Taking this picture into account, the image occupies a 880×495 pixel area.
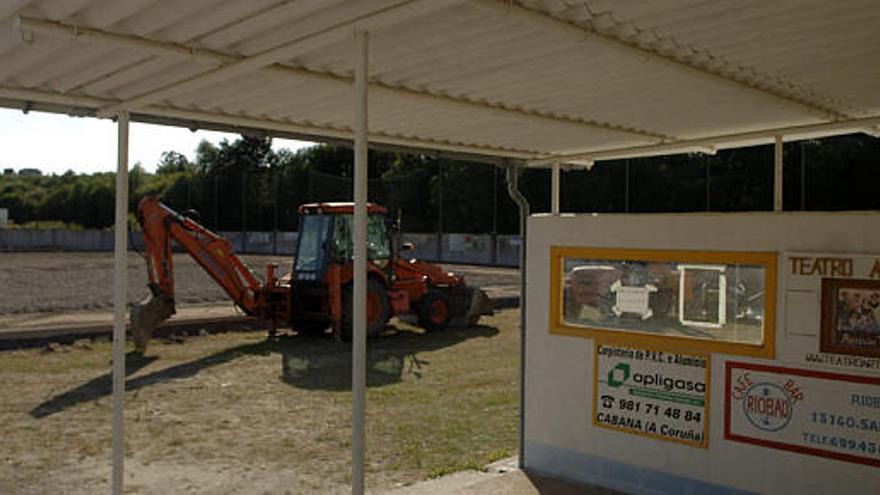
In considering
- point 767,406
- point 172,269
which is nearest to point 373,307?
point 172,269

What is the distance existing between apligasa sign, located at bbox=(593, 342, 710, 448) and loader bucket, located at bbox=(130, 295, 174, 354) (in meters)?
9.58

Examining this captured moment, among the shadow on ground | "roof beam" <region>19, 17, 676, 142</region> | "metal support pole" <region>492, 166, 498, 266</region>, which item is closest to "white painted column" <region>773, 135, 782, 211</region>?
"roof beam" <region>19, 17, 676, 142</region>

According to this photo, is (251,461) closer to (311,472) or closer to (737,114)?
(311,472)

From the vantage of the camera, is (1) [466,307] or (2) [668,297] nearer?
(2) [668,297]

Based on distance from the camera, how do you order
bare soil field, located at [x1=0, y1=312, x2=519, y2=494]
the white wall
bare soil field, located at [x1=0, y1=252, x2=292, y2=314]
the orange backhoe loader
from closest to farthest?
the white wall → bare soil field, located at [x1=0, y1=312, x2=519, y2=494] → the orange backhoe loader → bare soil field, located at [x1=0, y1=252, x2=292, y2=314]

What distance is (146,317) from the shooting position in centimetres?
1329

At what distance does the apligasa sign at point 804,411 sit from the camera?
441 cm

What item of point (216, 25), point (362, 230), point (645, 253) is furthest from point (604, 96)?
point (216, 25)

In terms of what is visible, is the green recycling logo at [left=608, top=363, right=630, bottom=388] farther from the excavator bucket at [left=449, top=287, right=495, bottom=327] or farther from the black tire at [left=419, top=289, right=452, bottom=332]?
the excavator bucket at [left=449, top=287, right=495, bottom=327]

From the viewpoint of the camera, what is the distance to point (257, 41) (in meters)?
3.84

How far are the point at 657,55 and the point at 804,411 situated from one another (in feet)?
7.29

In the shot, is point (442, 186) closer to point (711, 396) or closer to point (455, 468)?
point (455, 468)

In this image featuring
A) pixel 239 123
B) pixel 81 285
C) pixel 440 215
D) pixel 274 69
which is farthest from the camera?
pixel 440 215

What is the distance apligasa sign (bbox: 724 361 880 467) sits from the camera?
441 cm
